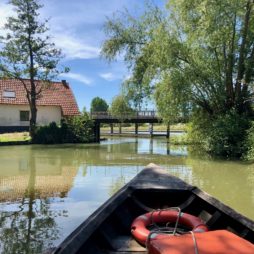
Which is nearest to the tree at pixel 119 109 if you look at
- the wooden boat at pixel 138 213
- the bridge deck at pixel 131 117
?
the bridge deck at pixel 131 117

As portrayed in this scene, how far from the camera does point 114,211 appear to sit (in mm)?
4707

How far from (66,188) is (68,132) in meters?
16.8

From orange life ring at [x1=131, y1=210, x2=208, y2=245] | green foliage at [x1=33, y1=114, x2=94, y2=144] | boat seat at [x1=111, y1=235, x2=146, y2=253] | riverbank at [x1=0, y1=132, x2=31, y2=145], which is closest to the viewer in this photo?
boat seat at [x1=111, y1=235, x2=146, y2=253]

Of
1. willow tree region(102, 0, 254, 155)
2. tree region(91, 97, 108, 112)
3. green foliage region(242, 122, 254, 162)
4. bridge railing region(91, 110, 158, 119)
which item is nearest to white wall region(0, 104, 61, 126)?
bridge railing region(91, 110, 158, 119)

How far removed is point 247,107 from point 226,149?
292 centimetres

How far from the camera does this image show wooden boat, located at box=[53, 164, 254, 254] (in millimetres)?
3761

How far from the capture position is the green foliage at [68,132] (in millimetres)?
24513

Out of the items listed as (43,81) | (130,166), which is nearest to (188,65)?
Answer: (130,166)

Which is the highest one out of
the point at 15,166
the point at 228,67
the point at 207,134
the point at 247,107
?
the point at 228,67

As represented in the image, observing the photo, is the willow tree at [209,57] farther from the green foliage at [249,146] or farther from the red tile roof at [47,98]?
the red tile roof at [47,98]

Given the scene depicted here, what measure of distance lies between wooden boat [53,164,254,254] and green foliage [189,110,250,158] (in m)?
10.00

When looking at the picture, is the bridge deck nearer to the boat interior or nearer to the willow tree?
the willow tree

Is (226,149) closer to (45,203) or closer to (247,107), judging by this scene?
(247,107)

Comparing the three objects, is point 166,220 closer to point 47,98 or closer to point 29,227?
point 29,227
